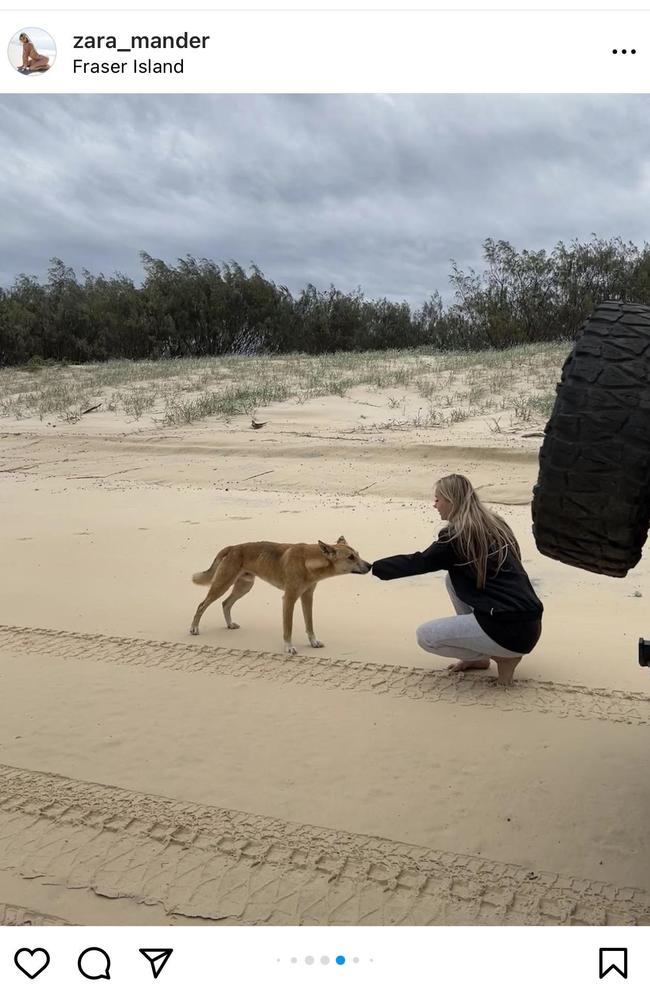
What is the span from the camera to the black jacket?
4590 millimetres

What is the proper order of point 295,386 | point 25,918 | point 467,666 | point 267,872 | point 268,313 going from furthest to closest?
1. point 268,313
2. point 295,386
3. point 467,666
4. point 267,872
5. point 25,918

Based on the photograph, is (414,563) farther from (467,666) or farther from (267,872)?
(267,872)

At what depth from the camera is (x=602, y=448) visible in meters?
2.80

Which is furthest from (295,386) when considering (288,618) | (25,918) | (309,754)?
(25,918)

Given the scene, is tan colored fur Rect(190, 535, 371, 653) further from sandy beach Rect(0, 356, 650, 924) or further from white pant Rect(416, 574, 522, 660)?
white pant Rect(416, 574, 522, 660)

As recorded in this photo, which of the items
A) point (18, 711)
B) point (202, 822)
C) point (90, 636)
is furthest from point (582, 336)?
point (90, 636)

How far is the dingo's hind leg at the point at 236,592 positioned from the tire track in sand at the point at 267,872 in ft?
8.42

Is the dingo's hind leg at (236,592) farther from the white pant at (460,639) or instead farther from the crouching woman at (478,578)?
the crouching woman at (478,578)

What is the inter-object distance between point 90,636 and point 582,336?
447 cm

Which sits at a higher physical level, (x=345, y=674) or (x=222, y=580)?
(x=222, y=580)

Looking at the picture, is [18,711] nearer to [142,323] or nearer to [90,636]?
[90,636]

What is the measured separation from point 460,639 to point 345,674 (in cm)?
86

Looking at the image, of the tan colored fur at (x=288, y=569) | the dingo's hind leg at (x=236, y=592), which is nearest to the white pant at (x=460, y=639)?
the tan colored fur at (x=288, y=569)

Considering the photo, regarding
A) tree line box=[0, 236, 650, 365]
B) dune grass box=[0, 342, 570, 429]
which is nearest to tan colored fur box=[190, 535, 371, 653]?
dune grass box=[0, 342, 570, 429]
